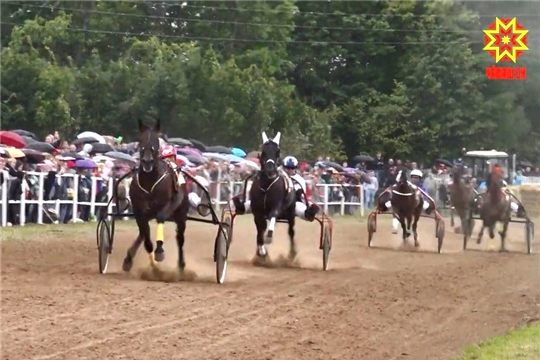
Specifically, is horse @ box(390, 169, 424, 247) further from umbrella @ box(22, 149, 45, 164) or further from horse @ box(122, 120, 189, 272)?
horse @ box(122, 120, 189, 272)

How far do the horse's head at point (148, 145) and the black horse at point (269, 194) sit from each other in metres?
2.81

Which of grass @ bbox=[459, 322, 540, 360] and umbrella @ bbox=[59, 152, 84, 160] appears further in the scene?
umbrella @ bbox=[59, 152, 84, 160]

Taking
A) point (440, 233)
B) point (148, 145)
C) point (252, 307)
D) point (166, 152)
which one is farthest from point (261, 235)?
point (440, 233)

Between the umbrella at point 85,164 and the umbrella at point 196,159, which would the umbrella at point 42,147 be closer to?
the umbrella at point 85,164

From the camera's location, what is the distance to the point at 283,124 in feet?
128

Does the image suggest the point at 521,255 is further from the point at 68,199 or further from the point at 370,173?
the point at 370,173

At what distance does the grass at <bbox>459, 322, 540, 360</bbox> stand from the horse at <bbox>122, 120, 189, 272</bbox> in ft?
14.3

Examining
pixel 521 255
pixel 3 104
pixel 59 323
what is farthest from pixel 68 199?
pixel 59 323

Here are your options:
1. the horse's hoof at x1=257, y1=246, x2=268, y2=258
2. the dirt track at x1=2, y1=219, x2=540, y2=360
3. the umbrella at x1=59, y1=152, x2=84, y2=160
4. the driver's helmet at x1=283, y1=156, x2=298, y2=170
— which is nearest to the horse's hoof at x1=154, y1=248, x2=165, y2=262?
the dirt track at x1=2, y1=219, x2=540, y2=360

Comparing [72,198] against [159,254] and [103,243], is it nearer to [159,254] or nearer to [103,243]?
[103,243]

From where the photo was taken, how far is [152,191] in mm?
12719

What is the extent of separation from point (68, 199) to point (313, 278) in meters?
9.21

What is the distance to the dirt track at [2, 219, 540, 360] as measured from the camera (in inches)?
326

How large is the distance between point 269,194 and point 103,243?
308cm
